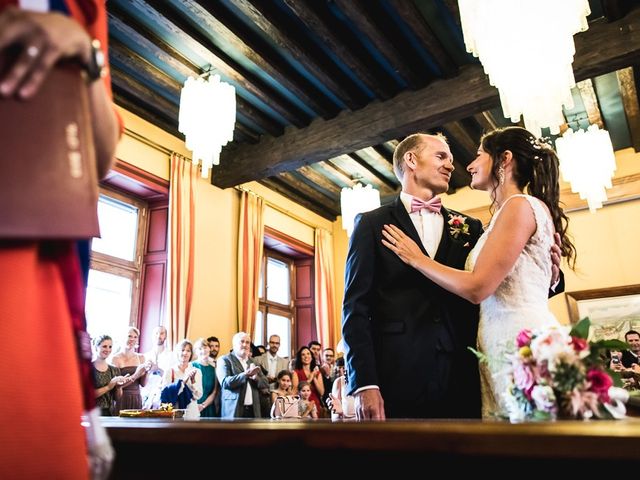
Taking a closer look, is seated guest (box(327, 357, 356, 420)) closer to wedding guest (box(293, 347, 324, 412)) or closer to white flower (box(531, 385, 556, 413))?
white flower (box(531, 385, 556, 413))

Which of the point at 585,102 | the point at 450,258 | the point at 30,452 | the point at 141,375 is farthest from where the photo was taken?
the point at 585,102

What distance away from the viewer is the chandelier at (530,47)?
116 inches

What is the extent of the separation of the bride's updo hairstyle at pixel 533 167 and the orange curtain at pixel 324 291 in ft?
21.4

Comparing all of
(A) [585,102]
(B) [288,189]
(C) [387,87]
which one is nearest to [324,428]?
(C) [387,87]

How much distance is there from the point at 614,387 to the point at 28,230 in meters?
1.16

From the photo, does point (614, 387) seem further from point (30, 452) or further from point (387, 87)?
point (387, 87)

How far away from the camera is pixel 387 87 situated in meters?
5.30

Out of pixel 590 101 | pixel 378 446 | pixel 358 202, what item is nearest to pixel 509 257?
pixel 378 446

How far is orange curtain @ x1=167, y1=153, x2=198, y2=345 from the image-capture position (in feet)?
19.1

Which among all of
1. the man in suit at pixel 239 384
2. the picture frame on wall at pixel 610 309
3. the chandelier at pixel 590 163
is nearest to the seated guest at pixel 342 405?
the man in suit at pixel 239 384

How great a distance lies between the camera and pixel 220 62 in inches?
198

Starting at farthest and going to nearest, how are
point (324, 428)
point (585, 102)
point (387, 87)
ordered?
point (585, 102)
point (387, 87)
point (324, 428)

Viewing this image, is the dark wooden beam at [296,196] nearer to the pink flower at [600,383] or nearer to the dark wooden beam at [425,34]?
the dark wooden beam at [425,34]

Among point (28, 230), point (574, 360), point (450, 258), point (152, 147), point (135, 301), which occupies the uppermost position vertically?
point (152, 147)
